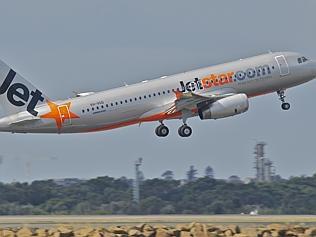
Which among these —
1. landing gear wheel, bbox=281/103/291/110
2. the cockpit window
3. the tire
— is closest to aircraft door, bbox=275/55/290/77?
the cockpit window

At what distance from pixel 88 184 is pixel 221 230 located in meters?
87.1

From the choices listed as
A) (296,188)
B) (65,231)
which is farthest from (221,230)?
(296,188)

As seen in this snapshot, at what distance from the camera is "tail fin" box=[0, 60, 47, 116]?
121562mm

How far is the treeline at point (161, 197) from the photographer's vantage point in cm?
13588

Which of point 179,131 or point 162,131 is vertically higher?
point 162,131

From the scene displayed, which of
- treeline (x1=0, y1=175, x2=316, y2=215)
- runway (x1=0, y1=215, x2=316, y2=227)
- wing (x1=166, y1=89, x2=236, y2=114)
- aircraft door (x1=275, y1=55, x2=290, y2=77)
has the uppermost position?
aircraft door (x1=275, y1=55, x2=290, y2=77)

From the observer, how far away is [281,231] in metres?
82.1

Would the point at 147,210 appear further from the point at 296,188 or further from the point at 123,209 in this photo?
the point at 296,188

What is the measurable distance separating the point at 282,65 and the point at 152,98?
40.6 ft

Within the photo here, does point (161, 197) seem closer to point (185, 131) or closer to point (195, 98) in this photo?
point (185, 131)

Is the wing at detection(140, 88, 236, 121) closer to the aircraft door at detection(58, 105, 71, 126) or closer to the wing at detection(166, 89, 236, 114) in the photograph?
the wing at detection(166, 89, 236, 114)

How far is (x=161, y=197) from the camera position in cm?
15500

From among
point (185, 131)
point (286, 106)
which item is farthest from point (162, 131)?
point (286, 106)

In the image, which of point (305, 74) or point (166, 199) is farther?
point (166, 199)
